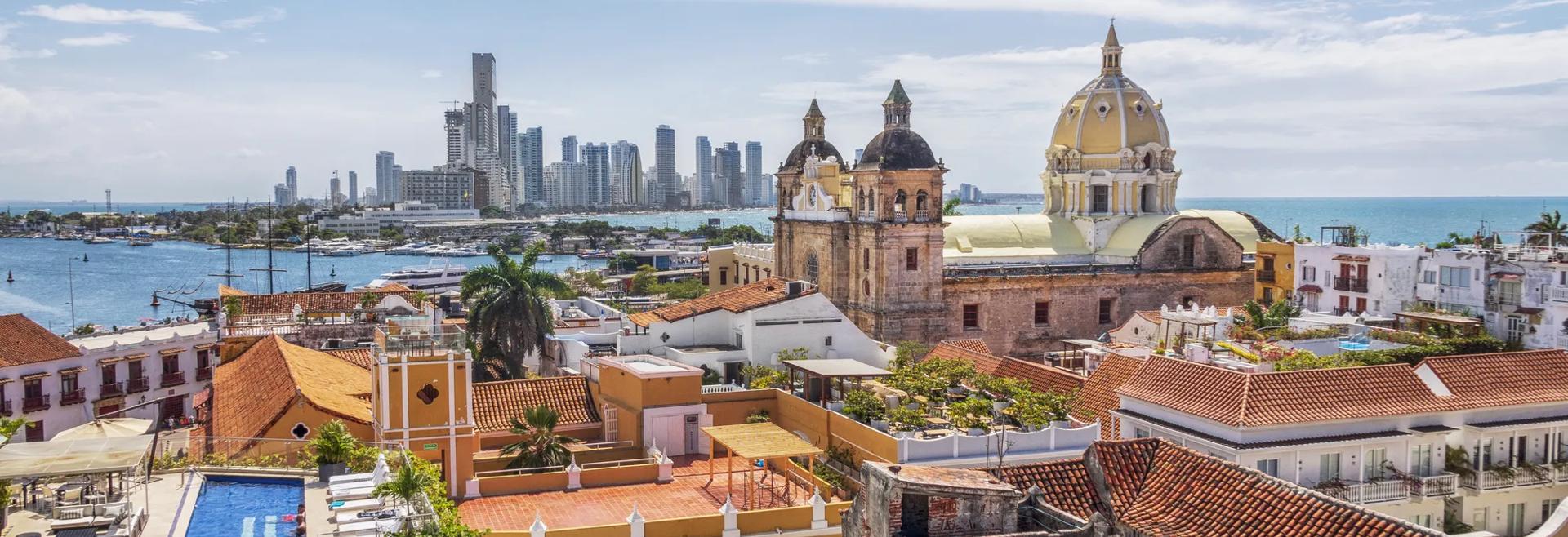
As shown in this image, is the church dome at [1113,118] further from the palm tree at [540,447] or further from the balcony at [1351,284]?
the palm tree at [540,447]

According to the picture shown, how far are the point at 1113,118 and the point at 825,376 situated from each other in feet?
105

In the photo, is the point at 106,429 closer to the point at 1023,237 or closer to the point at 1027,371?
the point at 1027,371

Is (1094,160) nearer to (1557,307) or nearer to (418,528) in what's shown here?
(1557,307)

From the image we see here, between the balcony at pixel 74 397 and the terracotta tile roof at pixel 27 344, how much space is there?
933mm

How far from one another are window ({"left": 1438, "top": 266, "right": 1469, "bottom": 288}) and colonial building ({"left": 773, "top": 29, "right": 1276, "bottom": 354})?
45.3 feet

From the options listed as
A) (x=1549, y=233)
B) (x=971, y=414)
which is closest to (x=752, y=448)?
(x=971, y=414)

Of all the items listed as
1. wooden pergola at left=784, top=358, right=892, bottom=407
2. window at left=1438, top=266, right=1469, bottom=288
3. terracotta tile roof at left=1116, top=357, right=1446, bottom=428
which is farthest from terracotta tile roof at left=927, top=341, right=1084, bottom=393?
window at left=1438, top=266, right=1469, bottom=288

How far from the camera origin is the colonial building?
147ft

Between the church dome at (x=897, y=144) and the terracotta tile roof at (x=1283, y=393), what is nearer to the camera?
the terracotta tile roof at (x=1283, y=393)

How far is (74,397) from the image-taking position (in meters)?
33.7

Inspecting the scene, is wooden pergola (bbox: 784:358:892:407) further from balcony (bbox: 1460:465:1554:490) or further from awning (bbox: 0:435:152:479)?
awning (bbox: 0:435:152:479)

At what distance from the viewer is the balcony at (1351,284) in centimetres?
3878

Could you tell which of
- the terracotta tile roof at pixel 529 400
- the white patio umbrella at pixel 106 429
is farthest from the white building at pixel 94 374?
the terracotta tile roof at pixel 529 400

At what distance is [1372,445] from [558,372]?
19891mm
